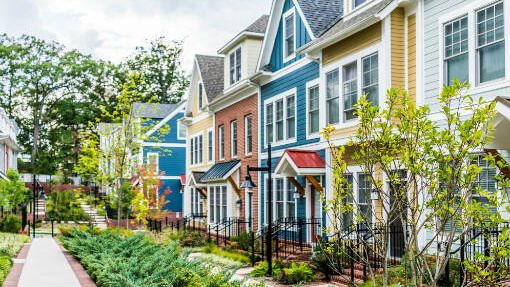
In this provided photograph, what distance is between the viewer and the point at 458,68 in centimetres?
1168

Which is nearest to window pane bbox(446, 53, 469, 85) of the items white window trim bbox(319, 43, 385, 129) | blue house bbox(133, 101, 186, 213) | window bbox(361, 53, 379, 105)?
white window trim bbox(319, 43, 385, 129)

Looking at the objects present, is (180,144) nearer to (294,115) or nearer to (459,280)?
(294,115)

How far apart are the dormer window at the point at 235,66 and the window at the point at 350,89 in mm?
9436

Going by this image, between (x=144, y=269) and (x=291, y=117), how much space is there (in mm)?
9498

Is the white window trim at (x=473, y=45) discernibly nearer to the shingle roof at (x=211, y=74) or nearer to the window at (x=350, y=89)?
the window at (x=350, y=89)

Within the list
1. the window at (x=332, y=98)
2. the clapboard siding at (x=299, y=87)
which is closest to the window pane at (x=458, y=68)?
the window at (x=332, y=98)

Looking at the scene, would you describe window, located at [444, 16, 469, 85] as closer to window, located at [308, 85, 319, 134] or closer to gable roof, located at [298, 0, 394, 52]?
gable roof, located at [298, 0, 394, 52]

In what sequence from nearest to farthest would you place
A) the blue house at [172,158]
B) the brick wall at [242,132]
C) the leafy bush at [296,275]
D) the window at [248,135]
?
the leafy bush at [296,275] < the brick wall at [242,132] < the window at [248,135] < the blue house at [172,158]

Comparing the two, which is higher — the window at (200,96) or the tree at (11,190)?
the window at (200,96)

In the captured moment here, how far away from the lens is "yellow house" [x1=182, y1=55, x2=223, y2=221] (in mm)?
28156

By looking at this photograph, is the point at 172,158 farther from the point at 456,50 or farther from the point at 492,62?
the point at 492,62

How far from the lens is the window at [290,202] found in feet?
62.7

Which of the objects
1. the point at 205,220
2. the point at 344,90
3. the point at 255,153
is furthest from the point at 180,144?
the point at 344,90

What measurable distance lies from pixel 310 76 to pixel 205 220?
42.7 feet
